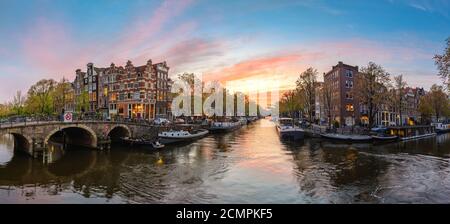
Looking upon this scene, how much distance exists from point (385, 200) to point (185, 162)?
950 inches

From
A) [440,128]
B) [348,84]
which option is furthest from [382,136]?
[440,128]

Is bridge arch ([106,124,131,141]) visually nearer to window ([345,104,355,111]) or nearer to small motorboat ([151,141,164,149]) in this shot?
small motorboat ([151,141,164,149])

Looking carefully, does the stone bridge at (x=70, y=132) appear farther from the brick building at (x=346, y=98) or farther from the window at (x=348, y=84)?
the window at (x=348, y=84)

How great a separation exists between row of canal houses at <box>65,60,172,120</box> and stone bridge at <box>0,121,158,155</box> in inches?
883

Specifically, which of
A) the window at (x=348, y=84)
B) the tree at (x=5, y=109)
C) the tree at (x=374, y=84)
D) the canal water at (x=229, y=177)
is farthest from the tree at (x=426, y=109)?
the tree at (x=5, y=109)

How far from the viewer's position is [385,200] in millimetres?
23125

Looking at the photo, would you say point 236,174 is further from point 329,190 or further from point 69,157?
point 69,157

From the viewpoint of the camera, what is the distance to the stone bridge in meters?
43.3

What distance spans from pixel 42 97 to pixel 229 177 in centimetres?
7960

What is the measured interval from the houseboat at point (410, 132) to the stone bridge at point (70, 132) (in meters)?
52.8

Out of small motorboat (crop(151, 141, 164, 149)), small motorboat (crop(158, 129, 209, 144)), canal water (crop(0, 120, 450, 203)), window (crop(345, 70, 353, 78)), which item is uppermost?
window (crop(345, 70, 353, 78))

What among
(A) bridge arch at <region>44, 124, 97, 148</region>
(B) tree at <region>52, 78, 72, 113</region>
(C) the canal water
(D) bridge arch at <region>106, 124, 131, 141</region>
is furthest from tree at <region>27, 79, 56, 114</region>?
(C) the canal water

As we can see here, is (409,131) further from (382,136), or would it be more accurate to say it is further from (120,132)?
(120,132)

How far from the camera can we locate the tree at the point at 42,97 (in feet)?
290
